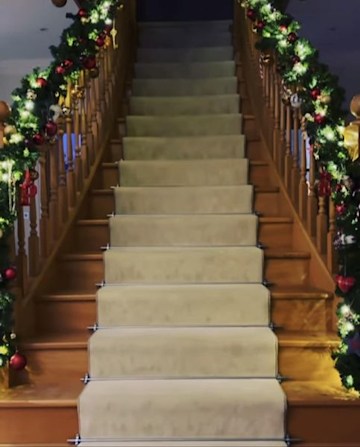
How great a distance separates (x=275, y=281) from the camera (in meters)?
3.15

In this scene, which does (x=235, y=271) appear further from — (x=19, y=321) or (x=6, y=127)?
(x=6, y=127)

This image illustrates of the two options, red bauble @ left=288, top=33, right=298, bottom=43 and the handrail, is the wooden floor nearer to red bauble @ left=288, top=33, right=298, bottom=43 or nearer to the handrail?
the handrail

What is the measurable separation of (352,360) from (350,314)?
0.60 ft

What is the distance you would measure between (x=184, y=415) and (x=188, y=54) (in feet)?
13.2

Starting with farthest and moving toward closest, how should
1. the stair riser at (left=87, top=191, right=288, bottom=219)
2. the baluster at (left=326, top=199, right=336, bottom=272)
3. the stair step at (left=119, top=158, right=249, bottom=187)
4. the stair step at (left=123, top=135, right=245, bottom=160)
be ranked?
the stair step at (left=123, top=135, right=245, bottom=160) → the stair step at (left=119, top=158, right=249, bottom=187) → the stair riser at (left=87, top=191, right=288, bottom=219) → the baluster at (left=326, top=199, right=336, bottom=272)

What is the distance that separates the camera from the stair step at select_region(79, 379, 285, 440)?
233 cm

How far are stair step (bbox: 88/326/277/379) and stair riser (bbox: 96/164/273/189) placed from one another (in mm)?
1524

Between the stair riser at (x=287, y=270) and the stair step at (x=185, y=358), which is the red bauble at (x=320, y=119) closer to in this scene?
the stair riser at (x=287, y=270)

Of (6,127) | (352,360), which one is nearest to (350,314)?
(352,360)

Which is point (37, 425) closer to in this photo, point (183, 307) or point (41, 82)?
point (183, 307)

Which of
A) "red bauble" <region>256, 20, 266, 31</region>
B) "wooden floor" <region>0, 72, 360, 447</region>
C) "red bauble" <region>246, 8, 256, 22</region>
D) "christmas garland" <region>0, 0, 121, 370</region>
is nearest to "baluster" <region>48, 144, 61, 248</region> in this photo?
"wooden floor" <region>0, 72, 360, 447</region>

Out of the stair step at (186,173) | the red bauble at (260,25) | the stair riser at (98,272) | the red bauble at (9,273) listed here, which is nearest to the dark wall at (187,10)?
the red bauble at (260,25)

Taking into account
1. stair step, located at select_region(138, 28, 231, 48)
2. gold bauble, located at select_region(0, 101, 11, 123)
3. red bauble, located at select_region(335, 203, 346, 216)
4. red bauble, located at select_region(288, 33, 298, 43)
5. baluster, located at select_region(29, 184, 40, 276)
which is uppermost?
stair step, located at select_region(138, 28, 231, 48)

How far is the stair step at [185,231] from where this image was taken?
334 cm
